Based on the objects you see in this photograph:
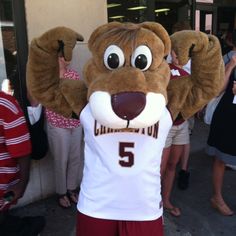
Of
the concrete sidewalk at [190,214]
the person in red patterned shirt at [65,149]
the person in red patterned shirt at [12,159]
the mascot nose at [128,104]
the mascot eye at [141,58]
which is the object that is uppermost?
the mascot eye at [141,58]

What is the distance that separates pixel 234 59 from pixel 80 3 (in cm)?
161

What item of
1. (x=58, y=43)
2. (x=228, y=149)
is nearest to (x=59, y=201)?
(x=228, y=149)

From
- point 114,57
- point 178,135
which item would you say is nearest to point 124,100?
point 114,57

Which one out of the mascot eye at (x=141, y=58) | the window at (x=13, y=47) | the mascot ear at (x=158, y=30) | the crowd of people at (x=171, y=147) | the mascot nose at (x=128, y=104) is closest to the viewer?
the mascot nose at (x=128, y=104)

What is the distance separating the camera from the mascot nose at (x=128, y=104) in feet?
6.03

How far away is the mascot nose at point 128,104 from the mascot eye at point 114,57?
183 millimetres

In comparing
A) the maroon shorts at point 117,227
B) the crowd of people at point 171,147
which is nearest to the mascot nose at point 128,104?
Answer: the maroon shorts at point 117,227

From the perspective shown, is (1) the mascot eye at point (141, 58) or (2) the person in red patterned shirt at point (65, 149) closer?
(1) the mascot eye at point (141, 58)

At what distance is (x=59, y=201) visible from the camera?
4066 mm

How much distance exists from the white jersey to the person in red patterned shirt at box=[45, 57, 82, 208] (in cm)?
160

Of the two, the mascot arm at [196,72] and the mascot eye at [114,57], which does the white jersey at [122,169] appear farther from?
the mascot eye at [114,57]

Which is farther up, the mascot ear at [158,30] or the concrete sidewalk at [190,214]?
the mascot ear at [158,30]

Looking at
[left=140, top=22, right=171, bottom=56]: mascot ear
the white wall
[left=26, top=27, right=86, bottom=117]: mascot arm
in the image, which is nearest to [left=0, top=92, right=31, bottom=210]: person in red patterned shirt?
[left=26, top=27, right=86, bottom=117]: mascot arm

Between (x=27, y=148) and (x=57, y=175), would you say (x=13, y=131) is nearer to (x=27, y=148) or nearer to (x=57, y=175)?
(x=27, y=148)
